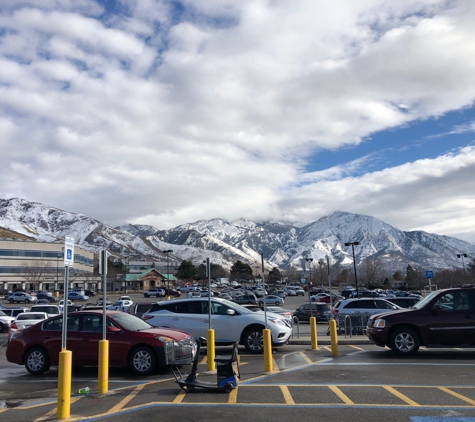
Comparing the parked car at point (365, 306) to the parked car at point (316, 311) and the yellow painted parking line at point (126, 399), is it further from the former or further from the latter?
the yellow painted parking line at point (126, 399)

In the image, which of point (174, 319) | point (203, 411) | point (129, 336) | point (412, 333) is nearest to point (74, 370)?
point (129, 336)

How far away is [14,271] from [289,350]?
104m

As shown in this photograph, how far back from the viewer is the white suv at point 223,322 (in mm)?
13477

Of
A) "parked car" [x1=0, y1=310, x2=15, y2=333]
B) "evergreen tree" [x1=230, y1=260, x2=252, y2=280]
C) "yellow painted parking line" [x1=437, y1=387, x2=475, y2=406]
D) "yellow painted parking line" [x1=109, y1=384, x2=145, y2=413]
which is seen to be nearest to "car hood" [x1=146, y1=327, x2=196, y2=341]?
"yellow painted parking line" [x1=109, y1=384, x2=145, y2=413]

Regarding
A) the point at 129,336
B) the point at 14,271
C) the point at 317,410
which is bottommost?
the point at 317,410

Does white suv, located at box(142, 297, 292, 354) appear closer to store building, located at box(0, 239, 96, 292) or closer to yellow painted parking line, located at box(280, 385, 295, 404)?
yellow painted parking line, located at box(280, 385, 295, 404)

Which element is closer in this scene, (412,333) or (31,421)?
(31,421)

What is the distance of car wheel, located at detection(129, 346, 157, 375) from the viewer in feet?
33.9

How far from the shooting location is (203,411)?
23.9 ft

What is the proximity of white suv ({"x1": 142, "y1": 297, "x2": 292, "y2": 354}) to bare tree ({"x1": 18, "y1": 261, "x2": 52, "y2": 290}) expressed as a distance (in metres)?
88.1

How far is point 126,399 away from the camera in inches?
321

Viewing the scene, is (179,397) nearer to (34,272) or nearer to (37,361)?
(37,361)

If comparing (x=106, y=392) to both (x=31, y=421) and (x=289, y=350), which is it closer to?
(x=31, y=421)

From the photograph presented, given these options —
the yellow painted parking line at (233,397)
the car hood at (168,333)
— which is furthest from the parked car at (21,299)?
the yellow painted parking line at (233,397)
